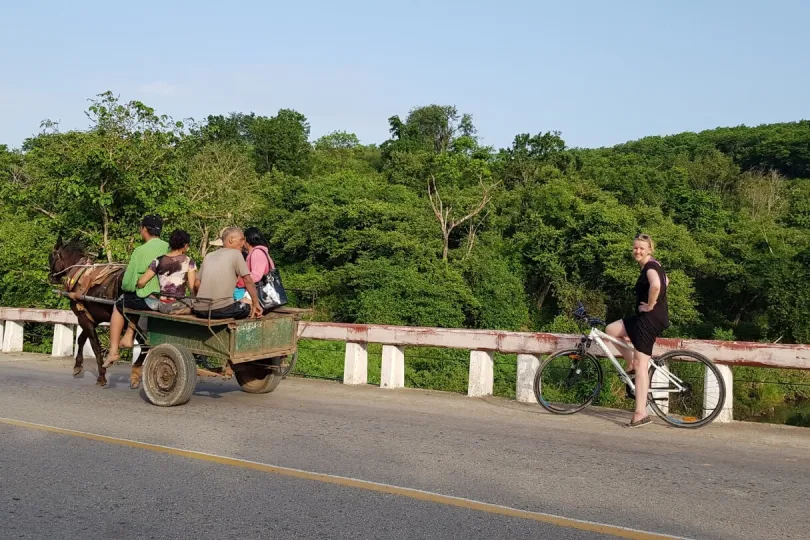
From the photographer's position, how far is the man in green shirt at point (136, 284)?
10102 millimetres

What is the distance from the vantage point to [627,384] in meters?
9.01

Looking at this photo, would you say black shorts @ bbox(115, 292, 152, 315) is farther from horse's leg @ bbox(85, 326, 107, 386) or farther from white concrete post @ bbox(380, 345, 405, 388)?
white concrete post @ bbox(380, 345, 405, 388)

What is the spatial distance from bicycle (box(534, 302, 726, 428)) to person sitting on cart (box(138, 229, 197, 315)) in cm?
441

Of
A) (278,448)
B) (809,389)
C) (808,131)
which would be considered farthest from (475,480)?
(808,131)

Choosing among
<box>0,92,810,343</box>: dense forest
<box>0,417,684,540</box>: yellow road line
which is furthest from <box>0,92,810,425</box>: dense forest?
<box>0,417,684,540</box>: yellow road line

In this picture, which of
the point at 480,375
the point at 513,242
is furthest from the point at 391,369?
the point at 513,242

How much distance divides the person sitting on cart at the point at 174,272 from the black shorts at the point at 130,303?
15cm

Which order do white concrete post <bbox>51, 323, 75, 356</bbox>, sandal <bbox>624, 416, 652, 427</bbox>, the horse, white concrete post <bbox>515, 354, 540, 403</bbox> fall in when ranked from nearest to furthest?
sandal <bbox>624, 416, 652, 427</bbox> → white concrete post <bbox>515, 354, 540, 403</bbox> → the horse → white concrete post <bbox>51, 323, 75, 356</bbox>

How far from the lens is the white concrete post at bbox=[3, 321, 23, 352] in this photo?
1769 centimetres

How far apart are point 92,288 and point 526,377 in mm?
5984

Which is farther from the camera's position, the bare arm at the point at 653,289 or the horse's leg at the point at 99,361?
the horse's leg at the point at 99,361

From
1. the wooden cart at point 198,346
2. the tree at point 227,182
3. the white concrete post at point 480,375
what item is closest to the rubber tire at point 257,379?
the wooden cart at point 198,346

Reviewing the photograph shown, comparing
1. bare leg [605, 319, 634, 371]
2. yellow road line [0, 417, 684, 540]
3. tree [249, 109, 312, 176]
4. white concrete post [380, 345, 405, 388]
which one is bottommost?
yellow road line [0, 417, 684, 540]

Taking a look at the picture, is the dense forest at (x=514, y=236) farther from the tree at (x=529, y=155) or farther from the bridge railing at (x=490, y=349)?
the bridge railing at (x=490, y=349)
